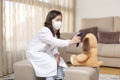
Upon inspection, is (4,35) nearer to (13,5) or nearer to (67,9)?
(13,5)

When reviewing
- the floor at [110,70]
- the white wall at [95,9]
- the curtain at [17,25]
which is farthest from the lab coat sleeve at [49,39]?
the white wall at [95,9]

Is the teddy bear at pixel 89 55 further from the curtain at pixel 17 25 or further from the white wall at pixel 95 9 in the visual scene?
the white wall at pixel 95 9

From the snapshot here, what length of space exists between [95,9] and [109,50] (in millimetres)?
1679

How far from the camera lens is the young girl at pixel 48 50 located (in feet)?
6.53

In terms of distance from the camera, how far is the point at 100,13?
17.4 feet

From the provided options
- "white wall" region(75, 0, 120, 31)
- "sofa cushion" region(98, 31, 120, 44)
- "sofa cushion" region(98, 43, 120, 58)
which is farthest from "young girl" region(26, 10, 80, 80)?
"white wall" region(75, 0, 120, 31)

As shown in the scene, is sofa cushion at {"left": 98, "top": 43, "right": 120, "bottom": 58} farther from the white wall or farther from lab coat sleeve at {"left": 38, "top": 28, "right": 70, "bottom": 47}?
lab coat sleeve at {"left": 38, "top": 28, "right": 70, "bottom": 47}

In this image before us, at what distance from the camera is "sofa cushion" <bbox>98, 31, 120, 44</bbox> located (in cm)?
426

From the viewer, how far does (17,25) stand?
11.5ft

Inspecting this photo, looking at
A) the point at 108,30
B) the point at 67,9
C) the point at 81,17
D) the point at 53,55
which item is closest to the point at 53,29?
the point at 53,55

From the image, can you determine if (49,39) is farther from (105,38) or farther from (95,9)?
(95,9)

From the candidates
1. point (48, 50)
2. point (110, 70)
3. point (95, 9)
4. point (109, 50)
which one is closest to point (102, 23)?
point (95, 9)

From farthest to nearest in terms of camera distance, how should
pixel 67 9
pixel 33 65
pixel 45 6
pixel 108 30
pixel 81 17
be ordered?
pixel 81 17 < pixel 67 9 < pixel 108 30 < pixel 45 6 < pixel 33 65

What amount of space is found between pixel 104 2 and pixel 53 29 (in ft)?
11.3
